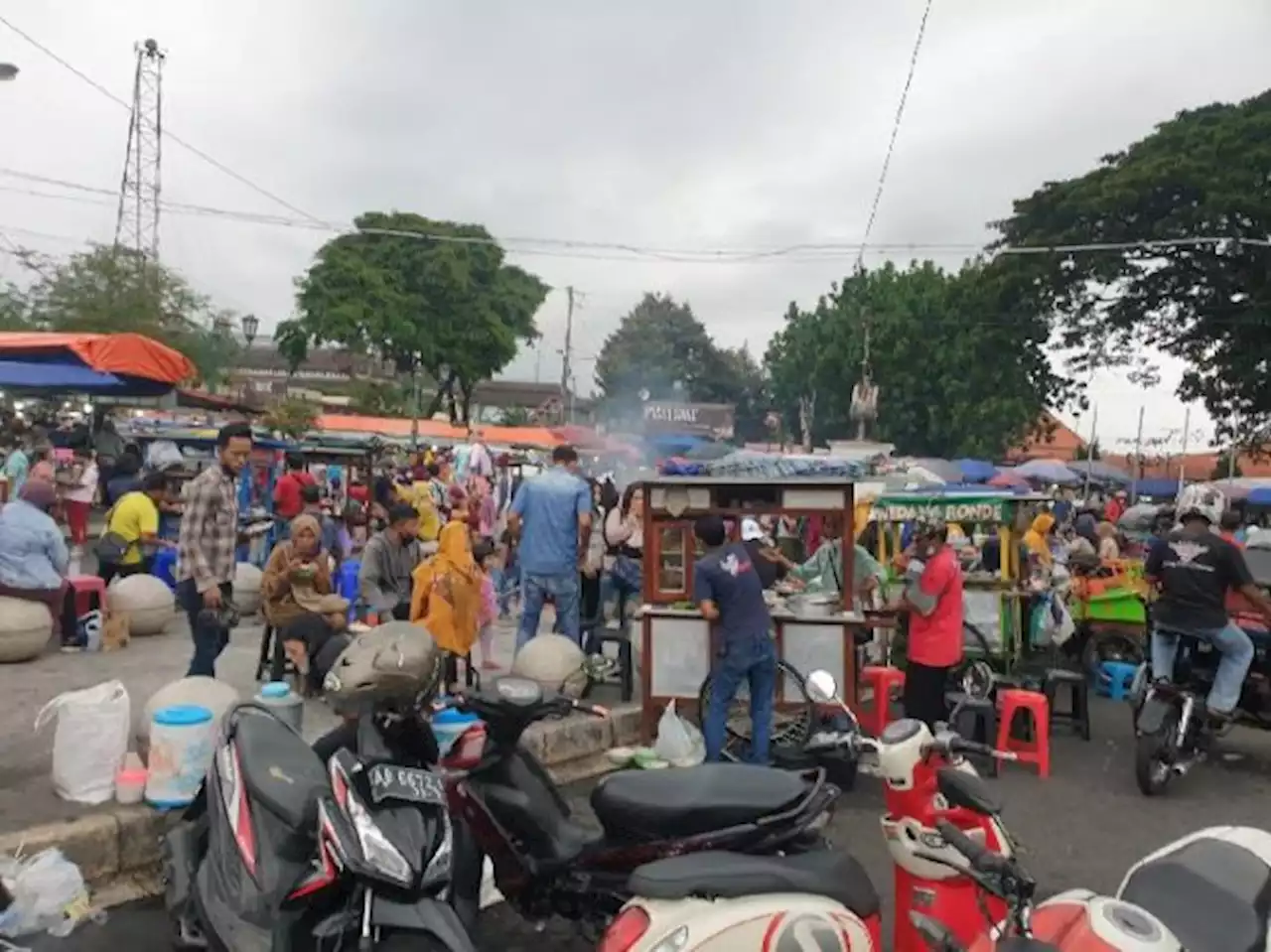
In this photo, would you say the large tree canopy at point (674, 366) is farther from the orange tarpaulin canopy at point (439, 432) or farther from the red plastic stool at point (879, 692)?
the red plastic stool at point (879, 692)

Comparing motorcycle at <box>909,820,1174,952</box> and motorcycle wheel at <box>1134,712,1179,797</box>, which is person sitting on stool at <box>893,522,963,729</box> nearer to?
motorcycle wheel at <box>1134,712,1179,797</box>

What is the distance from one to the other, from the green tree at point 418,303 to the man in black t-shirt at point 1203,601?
32.0 metres

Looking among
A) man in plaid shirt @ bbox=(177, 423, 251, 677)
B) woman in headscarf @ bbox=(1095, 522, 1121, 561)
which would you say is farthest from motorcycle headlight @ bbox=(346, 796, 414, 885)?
woman in headscarf @ bbox=(1095, 522, 1121, 561)

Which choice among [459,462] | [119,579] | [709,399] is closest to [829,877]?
[119,579]

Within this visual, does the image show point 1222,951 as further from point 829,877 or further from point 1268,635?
point 1268,635

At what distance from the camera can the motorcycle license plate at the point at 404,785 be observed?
3.06m

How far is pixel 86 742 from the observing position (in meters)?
4.76

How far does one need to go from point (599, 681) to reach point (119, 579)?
4.18 m

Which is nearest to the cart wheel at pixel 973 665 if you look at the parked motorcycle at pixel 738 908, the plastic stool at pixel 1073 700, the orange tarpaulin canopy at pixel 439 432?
the plastic stool at pixel 1073 700

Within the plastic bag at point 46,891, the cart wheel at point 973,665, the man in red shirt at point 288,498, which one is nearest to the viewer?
the plastic bag at point 46,891

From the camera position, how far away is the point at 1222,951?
2533 millimetres

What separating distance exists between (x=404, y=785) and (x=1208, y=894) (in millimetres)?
2196

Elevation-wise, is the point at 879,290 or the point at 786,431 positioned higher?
the point at 879,290

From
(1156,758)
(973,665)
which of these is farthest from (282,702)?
(973,665)
